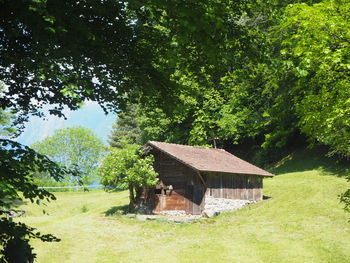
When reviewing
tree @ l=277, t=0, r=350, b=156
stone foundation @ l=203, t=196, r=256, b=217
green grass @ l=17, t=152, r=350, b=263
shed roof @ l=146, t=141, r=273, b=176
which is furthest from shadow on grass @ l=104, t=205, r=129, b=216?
tree @ l=277, t=0, r=350, b=156

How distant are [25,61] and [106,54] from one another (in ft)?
5.30

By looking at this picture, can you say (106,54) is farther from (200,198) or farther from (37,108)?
(200,198)

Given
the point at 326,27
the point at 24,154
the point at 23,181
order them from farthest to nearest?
1. the point at 326,27
2. the point at 24,154
3. the point at 23,181

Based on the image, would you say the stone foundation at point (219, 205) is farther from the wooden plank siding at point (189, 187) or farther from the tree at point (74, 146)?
the tree at point (74, 146)

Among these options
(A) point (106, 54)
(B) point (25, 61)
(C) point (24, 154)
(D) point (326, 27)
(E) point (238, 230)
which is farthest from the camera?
(E) point (238, 230)

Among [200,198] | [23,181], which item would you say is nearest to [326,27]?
[23,181]

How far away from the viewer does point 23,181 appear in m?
5.29

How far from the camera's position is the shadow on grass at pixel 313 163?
1289 inches

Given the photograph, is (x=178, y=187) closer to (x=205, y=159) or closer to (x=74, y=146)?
(x=205, y=159)

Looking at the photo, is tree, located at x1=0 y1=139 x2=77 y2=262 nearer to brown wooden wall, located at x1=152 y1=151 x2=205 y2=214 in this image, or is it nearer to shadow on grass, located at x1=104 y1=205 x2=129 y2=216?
brown wooden wall, located at x1=152 y1=151 x2=205 y2=214

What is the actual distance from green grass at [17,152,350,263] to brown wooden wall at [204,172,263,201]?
1283mm

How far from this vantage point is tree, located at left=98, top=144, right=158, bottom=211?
2616 cm

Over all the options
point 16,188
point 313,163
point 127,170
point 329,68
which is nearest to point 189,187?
point 127,170

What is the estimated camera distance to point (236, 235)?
749 inches
